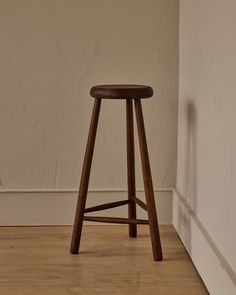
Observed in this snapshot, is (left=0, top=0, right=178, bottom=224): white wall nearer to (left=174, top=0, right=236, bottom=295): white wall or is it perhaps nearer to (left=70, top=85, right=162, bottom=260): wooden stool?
(left=174, top=0, right=236, bottom=295): white wall

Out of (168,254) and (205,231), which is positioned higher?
(205,231)

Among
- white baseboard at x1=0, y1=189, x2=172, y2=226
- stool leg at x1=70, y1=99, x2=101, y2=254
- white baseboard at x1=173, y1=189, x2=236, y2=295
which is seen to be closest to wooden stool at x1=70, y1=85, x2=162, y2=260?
stool leg at x1=70, y1=99, x2=101, y2=254

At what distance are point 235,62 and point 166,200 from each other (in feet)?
3.58

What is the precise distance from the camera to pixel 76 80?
252cm


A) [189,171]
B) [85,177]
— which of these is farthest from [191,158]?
[85,177]

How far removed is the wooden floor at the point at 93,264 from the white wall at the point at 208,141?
0.08 metres

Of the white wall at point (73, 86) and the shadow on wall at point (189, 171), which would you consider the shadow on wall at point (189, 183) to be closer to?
the shadow on wall at point (189, 171)

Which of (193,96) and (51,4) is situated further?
(51,4)

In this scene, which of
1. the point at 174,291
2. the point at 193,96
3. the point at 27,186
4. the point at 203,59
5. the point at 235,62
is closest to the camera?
the point at 235,62

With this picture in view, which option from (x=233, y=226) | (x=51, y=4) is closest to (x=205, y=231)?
(x=233, y=226)

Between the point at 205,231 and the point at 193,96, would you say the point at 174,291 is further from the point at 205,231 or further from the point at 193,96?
the point at 193,96

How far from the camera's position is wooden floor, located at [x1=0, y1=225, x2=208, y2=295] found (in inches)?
75.7

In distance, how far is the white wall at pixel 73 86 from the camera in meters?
2.47

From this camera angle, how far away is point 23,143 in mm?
2547
